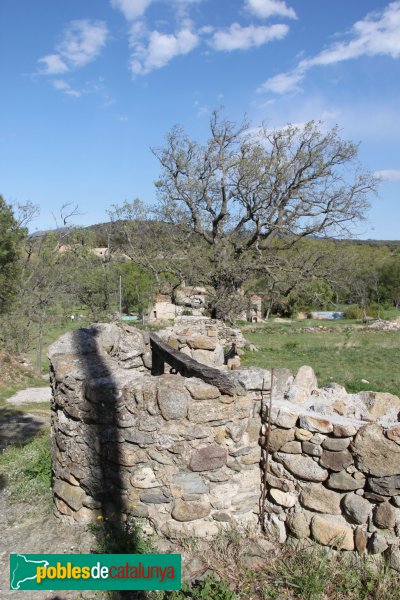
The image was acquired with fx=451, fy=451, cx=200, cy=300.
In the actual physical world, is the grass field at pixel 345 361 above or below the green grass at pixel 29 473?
below

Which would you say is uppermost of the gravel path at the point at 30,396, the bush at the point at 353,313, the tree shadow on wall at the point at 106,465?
the tree shadow on wall at the point at 106,465

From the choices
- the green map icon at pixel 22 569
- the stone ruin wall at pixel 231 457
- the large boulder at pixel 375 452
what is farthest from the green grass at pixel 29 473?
the large boulder at pixel 375 452

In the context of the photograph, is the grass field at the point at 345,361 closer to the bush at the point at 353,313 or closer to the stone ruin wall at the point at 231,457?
the stone ruin wall at the point at 231,457

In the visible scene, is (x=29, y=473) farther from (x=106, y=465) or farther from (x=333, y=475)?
(x=333, y=475)

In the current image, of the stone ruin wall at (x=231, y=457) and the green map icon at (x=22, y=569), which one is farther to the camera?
the stone ruin wall at (x=231, y=457)

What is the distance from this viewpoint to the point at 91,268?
27.0 meters

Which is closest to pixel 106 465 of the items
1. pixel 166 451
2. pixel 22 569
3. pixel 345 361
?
pixel 166 451

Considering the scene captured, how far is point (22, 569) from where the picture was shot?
136 inches

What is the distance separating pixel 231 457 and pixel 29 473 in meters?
2.61

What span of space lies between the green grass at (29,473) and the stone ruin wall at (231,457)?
2.12 ft

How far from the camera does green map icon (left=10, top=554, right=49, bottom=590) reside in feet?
11.0

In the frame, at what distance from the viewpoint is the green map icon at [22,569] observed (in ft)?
11.0

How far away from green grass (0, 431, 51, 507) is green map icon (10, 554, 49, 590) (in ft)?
2.93

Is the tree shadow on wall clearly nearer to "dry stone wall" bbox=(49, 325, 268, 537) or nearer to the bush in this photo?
"dry stone wall" bbox=(49, 325, 268, 537)
